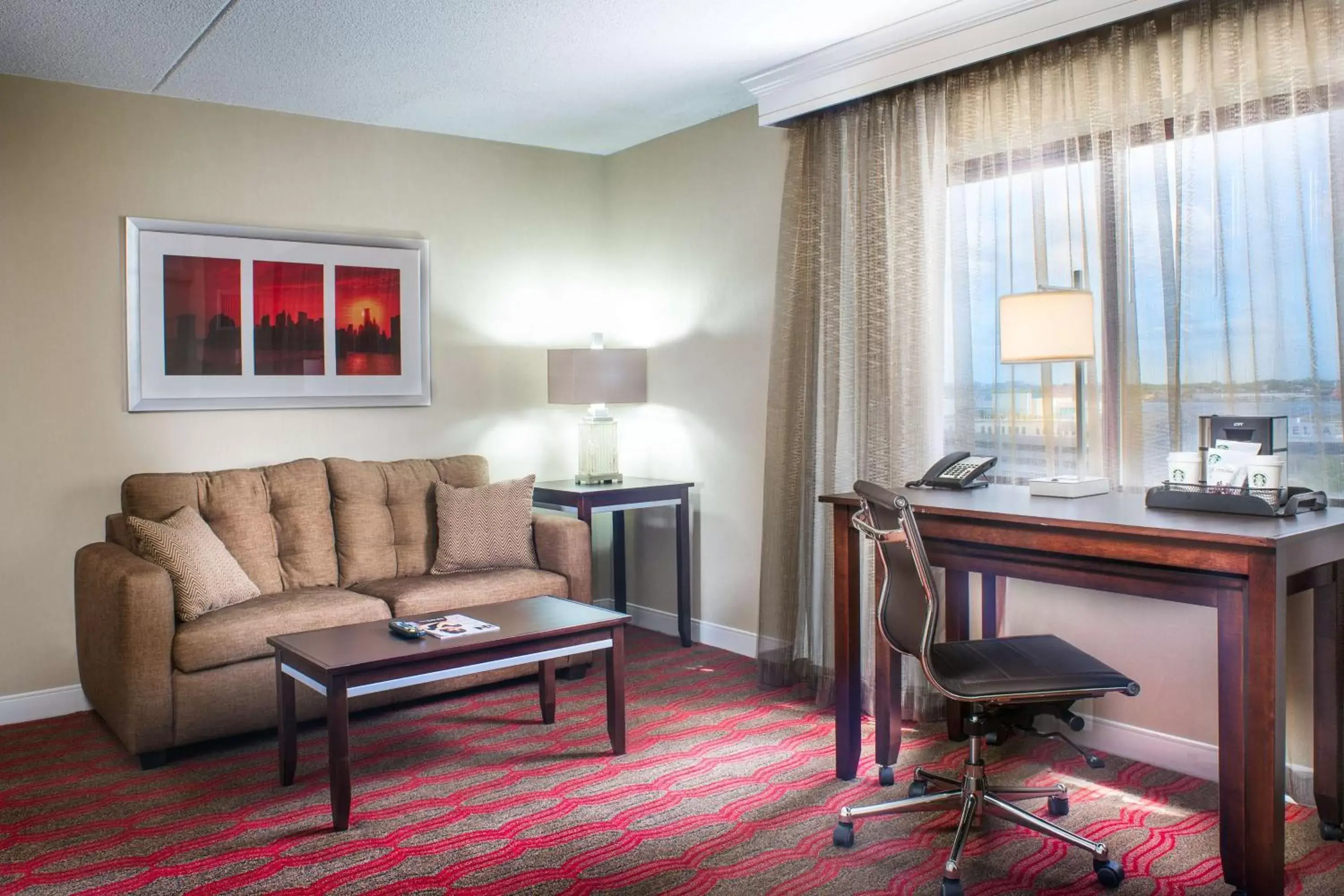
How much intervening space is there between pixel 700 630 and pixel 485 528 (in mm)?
1237

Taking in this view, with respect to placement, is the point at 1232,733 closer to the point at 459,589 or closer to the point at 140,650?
the point at 459,589

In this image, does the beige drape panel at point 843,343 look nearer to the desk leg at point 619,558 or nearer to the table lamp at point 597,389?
the table lamp at point 597,389

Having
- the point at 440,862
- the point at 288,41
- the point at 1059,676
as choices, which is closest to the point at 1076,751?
the point at 1059,676

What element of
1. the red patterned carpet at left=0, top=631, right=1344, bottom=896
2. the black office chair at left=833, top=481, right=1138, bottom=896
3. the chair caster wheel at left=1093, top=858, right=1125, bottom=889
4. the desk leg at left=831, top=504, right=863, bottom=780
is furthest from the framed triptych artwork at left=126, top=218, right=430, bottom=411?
the chair caster wheel at left=1093, top=858, right=1125, bottom=889

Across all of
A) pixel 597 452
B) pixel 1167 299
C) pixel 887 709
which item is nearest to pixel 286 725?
pixel 887 709

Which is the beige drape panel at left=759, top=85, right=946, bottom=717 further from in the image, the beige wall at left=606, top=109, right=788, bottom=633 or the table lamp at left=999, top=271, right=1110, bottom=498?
the table lamp at left=999, top=271, right=1110, bottom=498

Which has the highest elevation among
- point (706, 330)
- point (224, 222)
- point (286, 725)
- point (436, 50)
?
point (436, 50)

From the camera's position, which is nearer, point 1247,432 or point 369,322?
point 1247,432

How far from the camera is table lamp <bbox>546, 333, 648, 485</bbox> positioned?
488 cm

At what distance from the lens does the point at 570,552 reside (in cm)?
439

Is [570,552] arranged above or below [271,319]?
below

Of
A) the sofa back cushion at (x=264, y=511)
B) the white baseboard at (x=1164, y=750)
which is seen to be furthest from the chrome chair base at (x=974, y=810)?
the sofa back cushion at (x=264, y=511)

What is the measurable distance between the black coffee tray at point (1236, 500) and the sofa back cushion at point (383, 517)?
2.95 m

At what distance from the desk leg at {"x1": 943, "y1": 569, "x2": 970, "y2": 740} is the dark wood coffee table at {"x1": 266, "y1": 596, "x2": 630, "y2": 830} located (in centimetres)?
111
